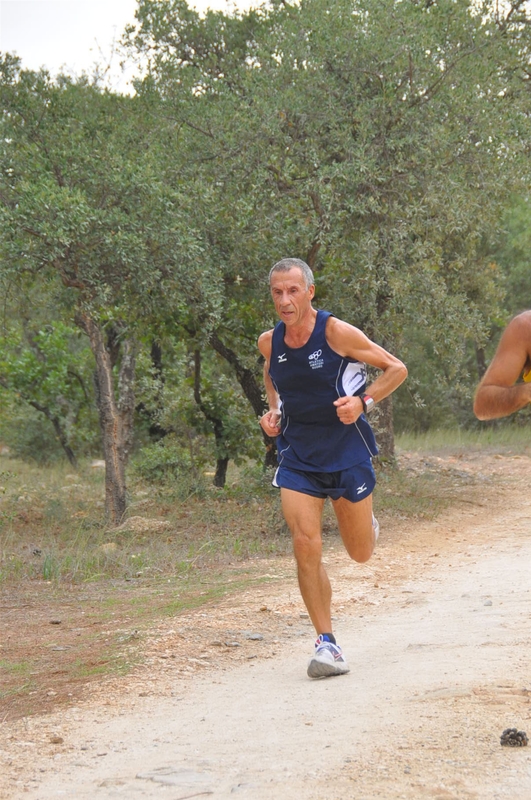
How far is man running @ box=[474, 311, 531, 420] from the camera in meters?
4.20

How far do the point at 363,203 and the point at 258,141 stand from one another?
1.41 m

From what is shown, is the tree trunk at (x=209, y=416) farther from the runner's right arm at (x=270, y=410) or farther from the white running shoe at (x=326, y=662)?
the white running shoe at (x=326, y=662)

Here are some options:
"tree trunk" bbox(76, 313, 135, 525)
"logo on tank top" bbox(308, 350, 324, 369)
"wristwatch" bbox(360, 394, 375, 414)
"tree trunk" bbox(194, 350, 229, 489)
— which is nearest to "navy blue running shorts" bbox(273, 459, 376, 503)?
"wristwatch" bbox(360, 394, 375, 414)

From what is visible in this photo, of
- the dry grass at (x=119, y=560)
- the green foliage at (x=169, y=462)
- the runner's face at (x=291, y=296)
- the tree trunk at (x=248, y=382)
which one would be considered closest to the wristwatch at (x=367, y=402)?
the runner's face at (x=291, y=296)

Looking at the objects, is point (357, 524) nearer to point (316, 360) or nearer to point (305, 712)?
point (316, 360)

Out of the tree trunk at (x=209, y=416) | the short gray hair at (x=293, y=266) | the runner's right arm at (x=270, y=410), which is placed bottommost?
the tree trunk at (x=209, y=416)

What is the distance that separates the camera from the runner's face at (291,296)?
5562mm

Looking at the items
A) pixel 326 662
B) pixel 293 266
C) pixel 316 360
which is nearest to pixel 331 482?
pixel 316 360

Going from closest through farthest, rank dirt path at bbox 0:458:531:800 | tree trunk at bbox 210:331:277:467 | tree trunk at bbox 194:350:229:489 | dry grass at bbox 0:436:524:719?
dirt path at bbox 0:458:531:800 → dry grass at bbox 0:436:524:719 → tree trunk at bbox 210:331:277:467 → tree trunk at bbox 194:350:229:489

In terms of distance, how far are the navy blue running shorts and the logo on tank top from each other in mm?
598

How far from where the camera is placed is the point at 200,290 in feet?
39.9

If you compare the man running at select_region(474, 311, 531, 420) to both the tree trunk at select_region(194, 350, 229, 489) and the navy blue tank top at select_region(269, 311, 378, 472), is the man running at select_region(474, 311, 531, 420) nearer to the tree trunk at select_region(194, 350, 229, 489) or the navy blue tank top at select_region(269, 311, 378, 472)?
the navy blue tank top at select_region(269, 311, 378, 472)

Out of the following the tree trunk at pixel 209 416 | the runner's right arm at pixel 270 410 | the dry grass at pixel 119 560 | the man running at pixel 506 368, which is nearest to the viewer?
the man running at pixel 506 368

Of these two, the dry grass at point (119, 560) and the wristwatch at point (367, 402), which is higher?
the wristwatch at point (367, 402)
